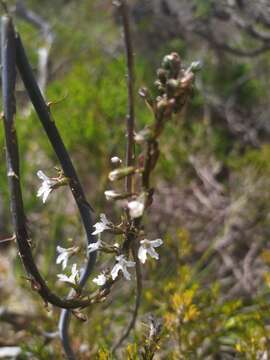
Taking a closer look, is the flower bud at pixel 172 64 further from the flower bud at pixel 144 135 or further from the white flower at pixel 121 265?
the white flower at pixel 121 265

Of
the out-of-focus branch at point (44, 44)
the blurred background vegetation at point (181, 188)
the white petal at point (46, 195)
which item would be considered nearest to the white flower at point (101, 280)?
the white petal at point (46, 195)

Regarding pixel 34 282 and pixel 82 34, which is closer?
pixel 34 282

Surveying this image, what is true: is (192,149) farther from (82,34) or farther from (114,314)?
(82,34)

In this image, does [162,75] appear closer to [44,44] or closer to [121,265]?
[121,265]

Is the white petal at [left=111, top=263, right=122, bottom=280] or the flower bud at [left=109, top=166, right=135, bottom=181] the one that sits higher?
the flower bud at [left=109, top=166, right=135, bottom=181]

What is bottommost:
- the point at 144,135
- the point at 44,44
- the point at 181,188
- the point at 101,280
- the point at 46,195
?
the point at 181,188

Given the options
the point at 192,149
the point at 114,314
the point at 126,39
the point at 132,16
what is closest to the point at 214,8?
the point at 192,149

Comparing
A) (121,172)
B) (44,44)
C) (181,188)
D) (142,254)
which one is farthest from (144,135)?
(44,44)

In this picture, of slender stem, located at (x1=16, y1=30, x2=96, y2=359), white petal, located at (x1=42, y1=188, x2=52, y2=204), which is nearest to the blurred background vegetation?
slender stem, located at (x1=16, y1=30, x2=96, y2=359)

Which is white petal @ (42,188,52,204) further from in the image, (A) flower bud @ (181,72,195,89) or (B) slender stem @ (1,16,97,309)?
(A) flower bud @ (181,72,195,89)
